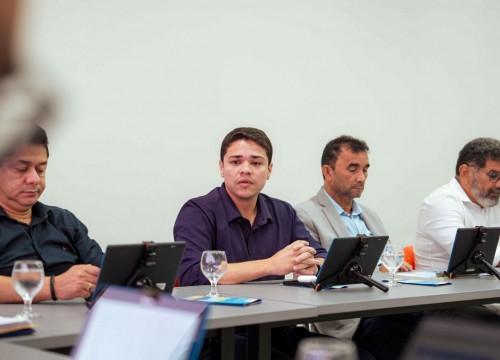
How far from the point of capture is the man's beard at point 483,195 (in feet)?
12.6

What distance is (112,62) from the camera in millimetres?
3910

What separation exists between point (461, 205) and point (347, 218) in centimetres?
67

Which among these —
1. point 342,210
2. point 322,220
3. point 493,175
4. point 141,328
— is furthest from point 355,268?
point 141,328

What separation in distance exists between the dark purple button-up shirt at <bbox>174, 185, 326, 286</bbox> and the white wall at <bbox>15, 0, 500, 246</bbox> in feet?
2.43

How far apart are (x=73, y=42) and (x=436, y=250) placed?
2.37 metres

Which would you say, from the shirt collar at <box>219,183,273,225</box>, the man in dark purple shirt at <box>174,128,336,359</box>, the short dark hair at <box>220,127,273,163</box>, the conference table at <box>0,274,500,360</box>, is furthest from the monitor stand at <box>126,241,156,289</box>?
the short dark hair at <box>220,127,273,163</box>

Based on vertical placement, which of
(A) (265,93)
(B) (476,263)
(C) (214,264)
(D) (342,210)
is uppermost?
(A) (265,93)

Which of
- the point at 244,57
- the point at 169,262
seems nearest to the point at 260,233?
the point at 169,262

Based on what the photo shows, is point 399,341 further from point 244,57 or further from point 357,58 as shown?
point 357,58

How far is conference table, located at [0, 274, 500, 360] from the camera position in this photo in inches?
63.3

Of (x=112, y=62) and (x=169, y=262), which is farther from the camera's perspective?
(x=112, y=62)

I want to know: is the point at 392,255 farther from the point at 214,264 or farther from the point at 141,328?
the point at 141,328

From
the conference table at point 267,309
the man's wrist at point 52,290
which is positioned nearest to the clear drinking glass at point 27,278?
the conference table at point 267,309

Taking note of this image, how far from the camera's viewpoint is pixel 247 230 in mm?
3094
